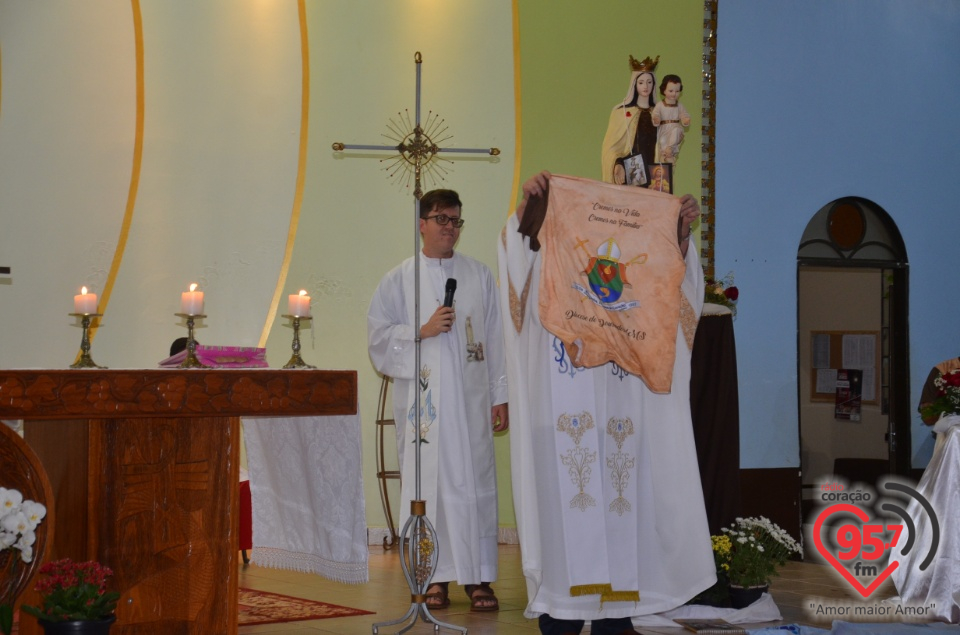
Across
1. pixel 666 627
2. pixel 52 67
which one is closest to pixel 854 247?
pixel 666 627

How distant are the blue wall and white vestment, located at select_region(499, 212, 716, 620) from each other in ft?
14.7

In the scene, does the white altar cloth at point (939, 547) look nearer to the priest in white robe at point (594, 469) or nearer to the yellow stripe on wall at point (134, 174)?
the priest in white robe at point (594, 469)

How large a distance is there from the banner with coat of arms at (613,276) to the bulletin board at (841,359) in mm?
6301

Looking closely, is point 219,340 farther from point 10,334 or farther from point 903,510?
point 903,510

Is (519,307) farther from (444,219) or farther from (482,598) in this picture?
(482,598)

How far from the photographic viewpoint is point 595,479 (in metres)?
4.77

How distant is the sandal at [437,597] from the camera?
582 centimetres

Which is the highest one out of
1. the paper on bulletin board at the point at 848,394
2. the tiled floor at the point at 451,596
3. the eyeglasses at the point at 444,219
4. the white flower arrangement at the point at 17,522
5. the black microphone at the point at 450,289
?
the eyeglasses at the point at 444,219

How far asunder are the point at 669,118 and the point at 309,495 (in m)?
2.38

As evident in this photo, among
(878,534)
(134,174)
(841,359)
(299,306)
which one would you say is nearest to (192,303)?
(299,306)

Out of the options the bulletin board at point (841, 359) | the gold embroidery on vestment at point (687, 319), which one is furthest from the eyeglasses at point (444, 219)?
the bulletin board at point (841, 359)

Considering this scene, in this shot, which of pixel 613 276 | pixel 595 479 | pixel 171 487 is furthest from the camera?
pixel 613 276

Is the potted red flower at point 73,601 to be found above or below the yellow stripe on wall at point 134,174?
below

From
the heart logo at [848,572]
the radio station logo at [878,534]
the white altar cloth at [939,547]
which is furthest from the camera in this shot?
the heart logo at [848,572]
